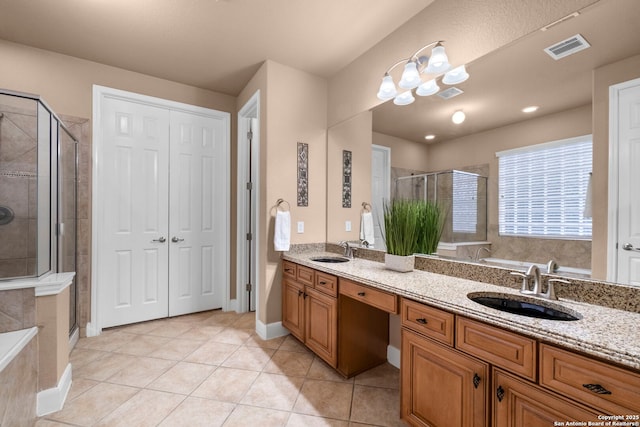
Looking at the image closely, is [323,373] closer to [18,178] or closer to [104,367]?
[104,367]

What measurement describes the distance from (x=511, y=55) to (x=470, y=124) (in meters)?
0.40

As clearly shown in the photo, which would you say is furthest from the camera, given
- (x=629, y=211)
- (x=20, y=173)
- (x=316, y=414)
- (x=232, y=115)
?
(x=232, y=115)

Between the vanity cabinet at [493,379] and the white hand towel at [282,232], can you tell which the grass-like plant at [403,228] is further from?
the white hand towel at [282,232]

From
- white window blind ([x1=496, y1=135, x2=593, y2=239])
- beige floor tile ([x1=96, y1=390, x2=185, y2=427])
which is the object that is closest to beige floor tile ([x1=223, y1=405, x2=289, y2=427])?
beige floor tile ([x1=96, y1=390, x2=185, y2=427])

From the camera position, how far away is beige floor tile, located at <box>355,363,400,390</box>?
6.48 ft

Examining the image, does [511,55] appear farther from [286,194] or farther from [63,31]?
[63,31]

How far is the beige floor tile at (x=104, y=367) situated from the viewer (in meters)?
2.07

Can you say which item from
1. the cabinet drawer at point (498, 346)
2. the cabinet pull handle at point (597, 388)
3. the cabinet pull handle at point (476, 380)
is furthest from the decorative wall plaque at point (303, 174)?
the cabinet pull handle at point (597, 388)

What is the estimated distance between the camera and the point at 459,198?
182 centimetres

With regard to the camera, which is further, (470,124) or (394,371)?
(394,371)

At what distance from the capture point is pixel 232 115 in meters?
3.51

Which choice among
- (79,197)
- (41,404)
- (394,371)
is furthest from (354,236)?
(79,197)

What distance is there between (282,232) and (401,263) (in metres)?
1.15

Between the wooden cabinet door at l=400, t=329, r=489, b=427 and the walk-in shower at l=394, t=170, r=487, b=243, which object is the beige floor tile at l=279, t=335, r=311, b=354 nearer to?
the wooden cabinet door at l=400, t=329, r=489, b=427
